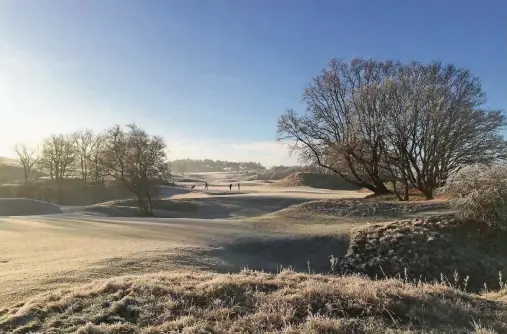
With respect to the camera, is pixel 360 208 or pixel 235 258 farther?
pixel 360 208

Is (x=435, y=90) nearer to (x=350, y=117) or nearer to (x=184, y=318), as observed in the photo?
(x=350, y=117)

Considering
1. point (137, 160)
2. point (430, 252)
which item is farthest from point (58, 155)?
point (430, 252)

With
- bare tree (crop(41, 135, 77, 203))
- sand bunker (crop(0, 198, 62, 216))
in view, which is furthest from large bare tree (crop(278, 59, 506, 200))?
bare tree (crop(41, 135, 77, 203))

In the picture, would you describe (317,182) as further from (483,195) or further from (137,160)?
(483,195)

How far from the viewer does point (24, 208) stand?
4003cm

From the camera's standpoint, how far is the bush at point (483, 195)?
66.5ft

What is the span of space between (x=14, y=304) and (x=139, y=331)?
339 cm

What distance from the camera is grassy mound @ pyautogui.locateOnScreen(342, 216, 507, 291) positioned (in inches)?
706

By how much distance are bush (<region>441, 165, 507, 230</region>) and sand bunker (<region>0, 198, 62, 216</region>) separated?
112 feet

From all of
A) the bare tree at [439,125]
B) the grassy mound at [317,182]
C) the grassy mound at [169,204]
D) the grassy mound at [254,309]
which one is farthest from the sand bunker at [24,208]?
the grassy mound at [317,182]

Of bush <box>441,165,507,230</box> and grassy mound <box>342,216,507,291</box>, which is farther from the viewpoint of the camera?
bush <box>441,165,507,230</box>

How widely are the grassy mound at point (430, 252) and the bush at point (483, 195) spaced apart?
775mm

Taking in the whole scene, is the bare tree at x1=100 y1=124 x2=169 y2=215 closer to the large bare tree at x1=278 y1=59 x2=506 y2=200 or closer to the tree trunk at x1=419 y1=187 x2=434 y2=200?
the large bare tree at x1=278 y1=59 x2=506 y2=200

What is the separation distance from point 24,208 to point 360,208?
3180 centimetres
